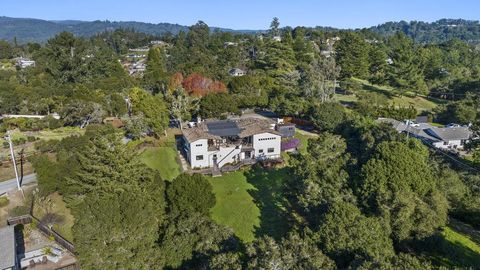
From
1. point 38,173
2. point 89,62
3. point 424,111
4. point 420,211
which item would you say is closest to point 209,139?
point 38,173

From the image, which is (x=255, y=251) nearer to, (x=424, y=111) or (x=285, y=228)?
(x=285, y=228)

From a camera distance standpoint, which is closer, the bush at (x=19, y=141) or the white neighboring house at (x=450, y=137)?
the bush at (x=19, y=141)

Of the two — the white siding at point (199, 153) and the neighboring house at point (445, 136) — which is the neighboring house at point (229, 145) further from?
the neighboring house at point (445, 136)

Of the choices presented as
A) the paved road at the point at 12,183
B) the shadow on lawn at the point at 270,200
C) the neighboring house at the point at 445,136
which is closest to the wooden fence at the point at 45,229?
the paved road at the point at 12,183

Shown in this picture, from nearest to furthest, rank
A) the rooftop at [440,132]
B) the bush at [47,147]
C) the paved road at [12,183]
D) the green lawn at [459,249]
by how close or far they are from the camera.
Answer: the green lawn at [459,249] → the paved road at [12,183] → the bush at [47,147] → the rooftop at [440,132]

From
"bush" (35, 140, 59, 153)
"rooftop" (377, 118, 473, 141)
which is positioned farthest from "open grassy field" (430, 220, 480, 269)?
"bush" (35, 140, 59, 153)

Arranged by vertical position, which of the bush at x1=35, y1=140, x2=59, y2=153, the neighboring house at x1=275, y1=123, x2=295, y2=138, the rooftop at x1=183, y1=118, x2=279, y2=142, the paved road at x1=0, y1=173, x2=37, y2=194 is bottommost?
the paved road at x1=0, y1=173, x2=37, y2=194

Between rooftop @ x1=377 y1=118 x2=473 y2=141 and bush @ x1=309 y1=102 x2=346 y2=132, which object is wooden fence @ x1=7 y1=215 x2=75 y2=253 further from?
rooftop @ x1=377 y1=118 x2=473 y2=141

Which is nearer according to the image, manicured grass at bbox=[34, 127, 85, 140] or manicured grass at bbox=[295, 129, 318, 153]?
manicured grass at bbox=[295, 129, 318, 153]
